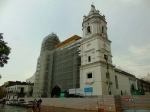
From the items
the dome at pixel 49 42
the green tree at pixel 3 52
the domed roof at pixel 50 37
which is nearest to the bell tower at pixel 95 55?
the dome at pixel 49 42

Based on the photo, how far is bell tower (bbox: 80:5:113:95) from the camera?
32062 mm

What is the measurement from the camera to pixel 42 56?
50.0m

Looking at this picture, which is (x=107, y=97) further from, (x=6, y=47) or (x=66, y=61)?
(x=66, y=61)

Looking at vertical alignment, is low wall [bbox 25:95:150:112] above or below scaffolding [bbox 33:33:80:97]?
below

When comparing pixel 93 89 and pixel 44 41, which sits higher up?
pixel 44 41

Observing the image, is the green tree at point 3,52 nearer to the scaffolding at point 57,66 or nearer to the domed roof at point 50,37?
the scaffolding at point 57,66

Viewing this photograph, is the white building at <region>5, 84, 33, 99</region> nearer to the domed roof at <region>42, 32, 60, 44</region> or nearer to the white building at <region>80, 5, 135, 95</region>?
the domed roof at <region>42, 32, 60, 44</region>

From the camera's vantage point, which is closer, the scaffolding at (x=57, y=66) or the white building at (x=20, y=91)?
the scaffolding at (x=57, y=66)

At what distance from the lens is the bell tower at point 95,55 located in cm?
3206

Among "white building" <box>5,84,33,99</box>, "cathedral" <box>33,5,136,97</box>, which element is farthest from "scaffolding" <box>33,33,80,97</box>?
"white building" <box>5,84,33,99</box>

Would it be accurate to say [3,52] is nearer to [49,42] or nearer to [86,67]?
[86,67]

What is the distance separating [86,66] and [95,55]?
11.3 ft

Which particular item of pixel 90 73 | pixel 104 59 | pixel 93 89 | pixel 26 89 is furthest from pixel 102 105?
pixel 26 89

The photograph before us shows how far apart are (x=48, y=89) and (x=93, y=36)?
69.1 feet
